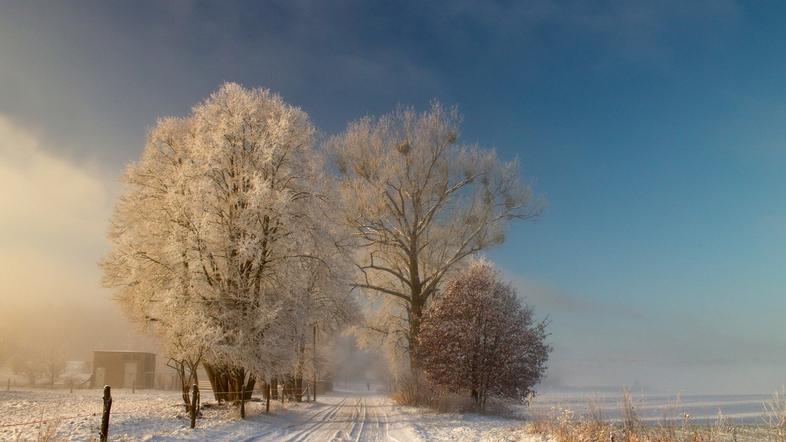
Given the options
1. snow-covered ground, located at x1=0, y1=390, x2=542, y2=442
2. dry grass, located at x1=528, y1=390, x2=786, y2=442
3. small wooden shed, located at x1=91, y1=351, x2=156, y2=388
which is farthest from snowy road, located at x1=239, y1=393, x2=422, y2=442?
small wooden shed, located at x1=91, y1=351, x2=156, y2=388

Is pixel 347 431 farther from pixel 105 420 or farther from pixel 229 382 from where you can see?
pixel 229 382

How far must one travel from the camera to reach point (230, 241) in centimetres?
2005

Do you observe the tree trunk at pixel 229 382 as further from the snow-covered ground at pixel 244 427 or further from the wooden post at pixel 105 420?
the wooden post at pixel 105 420

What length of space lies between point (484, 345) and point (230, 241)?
10.8m

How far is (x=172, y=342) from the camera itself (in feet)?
62.6

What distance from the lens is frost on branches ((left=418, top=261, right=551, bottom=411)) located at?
2250 cm

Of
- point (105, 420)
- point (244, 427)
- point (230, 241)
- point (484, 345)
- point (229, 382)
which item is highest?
point (230, 241)

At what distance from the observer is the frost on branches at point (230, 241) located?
19281mm

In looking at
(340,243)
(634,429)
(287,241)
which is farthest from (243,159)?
(634,429)

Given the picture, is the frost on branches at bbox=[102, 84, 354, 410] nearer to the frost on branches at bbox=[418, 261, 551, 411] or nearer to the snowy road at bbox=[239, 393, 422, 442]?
the snowy road at bbox=[239, 393, 422, 442]

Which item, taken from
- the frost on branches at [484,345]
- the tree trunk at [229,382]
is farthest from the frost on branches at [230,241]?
the frost on branches at [484,345]

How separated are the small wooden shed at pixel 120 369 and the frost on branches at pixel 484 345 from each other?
4153 cm

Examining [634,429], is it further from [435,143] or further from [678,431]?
[435,143]

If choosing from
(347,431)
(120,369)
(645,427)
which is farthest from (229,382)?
(120,369)
